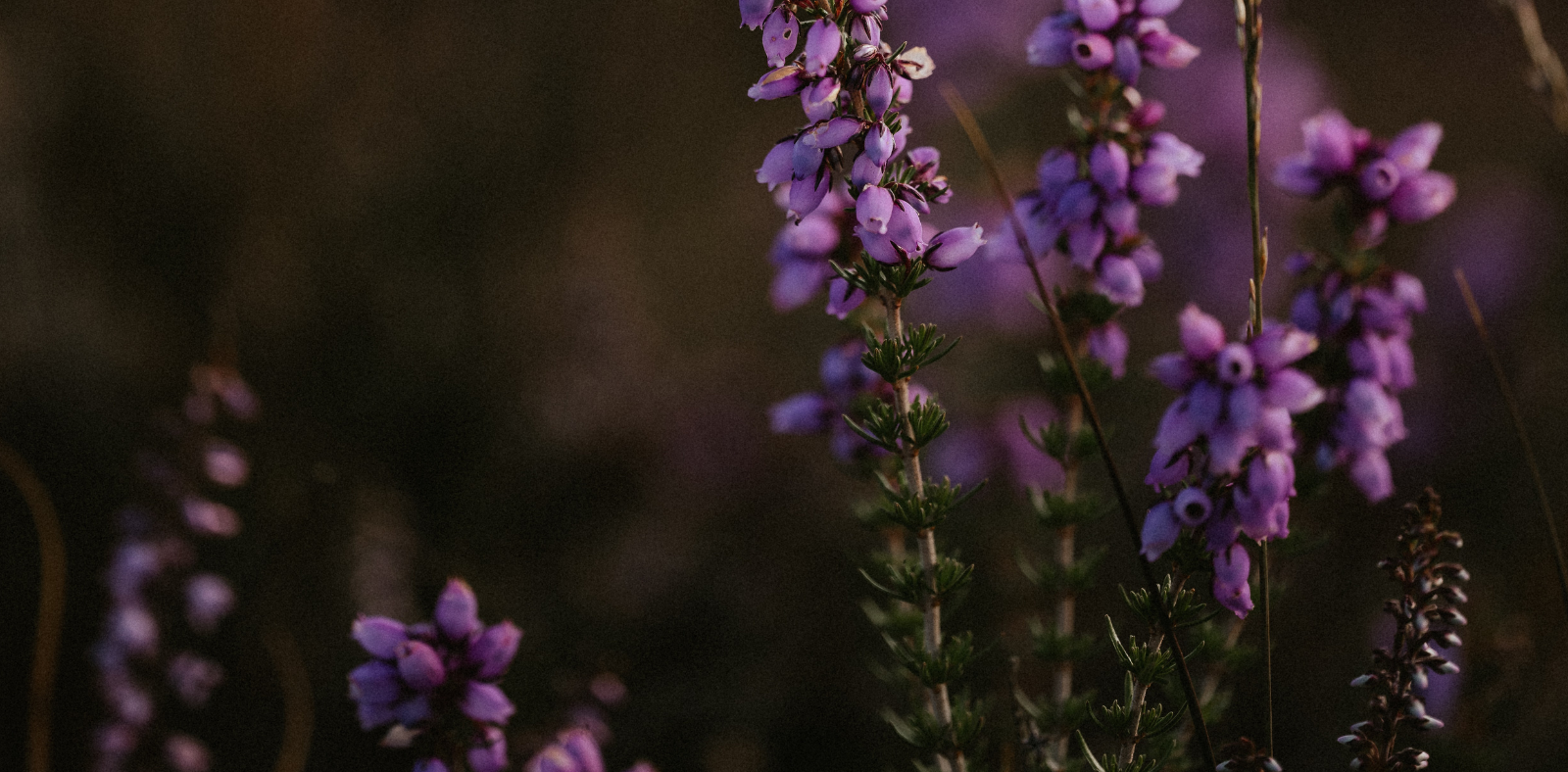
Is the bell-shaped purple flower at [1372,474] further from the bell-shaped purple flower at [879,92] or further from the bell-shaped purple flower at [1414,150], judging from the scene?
the bell-shaped purple flower at [879,92]

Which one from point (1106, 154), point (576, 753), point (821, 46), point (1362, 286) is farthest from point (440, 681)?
point (1362, 286)

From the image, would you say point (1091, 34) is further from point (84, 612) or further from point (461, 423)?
point (84, 612)

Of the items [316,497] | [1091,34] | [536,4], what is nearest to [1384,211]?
[1091,34]

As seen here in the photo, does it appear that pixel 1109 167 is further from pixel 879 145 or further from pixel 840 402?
pixel 840 402

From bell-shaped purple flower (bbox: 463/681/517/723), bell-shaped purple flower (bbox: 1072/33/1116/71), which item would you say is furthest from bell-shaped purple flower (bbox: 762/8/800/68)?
bell-shaped purple flower (bbox: 463/681/517/723)

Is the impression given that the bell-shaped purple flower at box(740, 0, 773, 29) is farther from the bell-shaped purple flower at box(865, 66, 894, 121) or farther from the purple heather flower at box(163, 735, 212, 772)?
the purple heather flower at box(163, 735, 212, 772)
